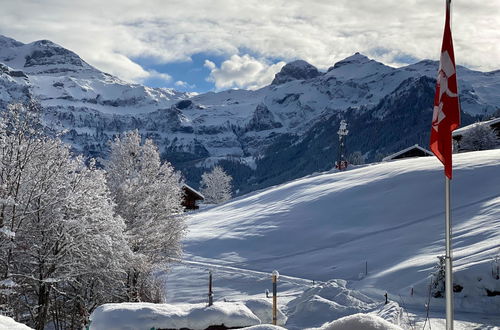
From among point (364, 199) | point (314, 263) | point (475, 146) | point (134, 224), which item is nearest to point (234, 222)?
point (364, 199)

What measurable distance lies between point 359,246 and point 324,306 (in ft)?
55.3

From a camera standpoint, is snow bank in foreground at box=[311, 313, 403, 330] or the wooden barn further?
the wooden barn

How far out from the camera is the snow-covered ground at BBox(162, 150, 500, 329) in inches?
848

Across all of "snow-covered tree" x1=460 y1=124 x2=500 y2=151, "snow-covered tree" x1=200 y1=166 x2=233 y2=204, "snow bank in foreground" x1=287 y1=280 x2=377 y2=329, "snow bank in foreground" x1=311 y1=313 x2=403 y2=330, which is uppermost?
"snow-covered tree" x1=460 y1=124 x2=500 y2=151

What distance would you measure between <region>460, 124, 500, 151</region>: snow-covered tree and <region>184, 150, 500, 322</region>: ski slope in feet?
69.7

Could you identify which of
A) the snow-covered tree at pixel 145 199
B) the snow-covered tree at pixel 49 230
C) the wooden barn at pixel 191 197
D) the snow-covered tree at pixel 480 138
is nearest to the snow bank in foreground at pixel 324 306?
the snow-covered tree at pixel 49 230

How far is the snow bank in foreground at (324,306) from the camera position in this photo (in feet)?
61.8

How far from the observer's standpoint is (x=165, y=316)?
13.4 metres

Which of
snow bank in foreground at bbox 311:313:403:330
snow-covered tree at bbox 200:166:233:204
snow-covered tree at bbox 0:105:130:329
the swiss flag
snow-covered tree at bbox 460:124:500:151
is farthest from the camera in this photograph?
snow-covered tree at bbox 200:166:233:204

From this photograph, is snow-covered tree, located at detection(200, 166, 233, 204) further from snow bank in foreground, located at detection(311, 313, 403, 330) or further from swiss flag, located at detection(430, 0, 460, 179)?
snow bank in foreground, located at detection(311, 313, 403, 330)

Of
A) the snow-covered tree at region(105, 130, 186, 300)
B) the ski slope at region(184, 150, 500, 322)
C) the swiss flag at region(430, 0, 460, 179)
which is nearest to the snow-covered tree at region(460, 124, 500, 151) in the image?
the ski slope at region(184, 150, 500, 322)

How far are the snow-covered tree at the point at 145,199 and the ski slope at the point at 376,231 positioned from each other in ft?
21.4

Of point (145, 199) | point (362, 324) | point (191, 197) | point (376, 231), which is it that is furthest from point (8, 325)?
point (191, 197)

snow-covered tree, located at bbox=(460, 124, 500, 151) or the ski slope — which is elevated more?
snow-covered tree, located at bbox=(460, 124, 500, 151)
